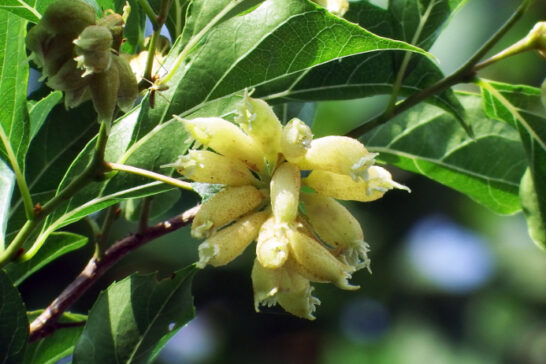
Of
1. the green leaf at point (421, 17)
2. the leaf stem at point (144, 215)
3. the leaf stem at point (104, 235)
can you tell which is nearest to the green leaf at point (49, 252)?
the leaf stem at point (104, 235)

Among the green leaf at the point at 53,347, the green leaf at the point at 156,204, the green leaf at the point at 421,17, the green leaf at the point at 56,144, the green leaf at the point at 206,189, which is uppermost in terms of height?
the green leaf at the point at 421,17

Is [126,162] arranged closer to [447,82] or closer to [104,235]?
[104,235]

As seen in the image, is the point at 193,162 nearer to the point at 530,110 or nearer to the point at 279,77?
the point at 279,77

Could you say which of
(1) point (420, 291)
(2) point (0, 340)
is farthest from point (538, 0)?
(2) point (0, 340)

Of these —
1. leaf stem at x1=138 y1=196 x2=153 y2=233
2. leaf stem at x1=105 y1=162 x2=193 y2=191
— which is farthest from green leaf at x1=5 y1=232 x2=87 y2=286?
leaf stem at x1=105 y1=162 x2=193 y2=191

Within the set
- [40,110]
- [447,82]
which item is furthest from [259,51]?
[40,110]

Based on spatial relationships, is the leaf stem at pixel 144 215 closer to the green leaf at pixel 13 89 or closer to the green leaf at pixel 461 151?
the green leaf at pixel 13 89
